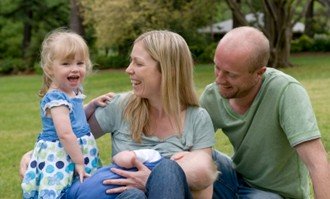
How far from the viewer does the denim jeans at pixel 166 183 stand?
3.12 meters

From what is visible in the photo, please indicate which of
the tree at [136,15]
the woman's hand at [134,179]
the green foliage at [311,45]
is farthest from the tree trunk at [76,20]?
the woman's hand at [134,179]

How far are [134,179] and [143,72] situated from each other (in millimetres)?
566

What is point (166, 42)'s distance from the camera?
352cm

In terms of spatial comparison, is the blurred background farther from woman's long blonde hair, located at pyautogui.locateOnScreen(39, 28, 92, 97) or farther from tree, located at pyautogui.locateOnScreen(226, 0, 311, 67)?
woman's long blonde hair, located at pyautogui.locateOnScreen(39, 28, 92, 97)

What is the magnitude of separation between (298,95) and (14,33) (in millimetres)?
45201

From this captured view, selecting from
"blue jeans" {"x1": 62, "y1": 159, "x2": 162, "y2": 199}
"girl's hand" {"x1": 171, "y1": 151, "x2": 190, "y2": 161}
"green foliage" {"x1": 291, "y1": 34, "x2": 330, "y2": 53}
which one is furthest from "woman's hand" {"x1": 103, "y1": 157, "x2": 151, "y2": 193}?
"green foliage" {"x1": 291, "y1": 34, "x2": 330, "y2": 53}

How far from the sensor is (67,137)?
3.59 meters

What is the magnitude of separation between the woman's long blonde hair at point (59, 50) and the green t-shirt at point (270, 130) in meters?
0.75

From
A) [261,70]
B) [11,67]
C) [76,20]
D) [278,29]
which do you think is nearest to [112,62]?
[76,20]

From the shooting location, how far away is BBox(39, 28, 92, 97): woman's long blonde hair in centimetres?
378

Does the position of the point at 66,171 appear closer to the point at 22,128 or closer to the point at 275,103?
the point at 275,103

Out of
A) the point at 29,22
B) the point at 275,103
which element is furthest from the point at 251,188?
the point at 29,22

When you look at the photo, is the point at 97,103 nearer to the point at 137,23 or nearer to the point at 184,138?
the point at 184,138

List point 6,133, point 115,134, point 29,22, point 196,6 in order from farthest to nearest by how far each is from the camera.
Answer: point 29,22, point 196,6, point 6,133, point 115,134
